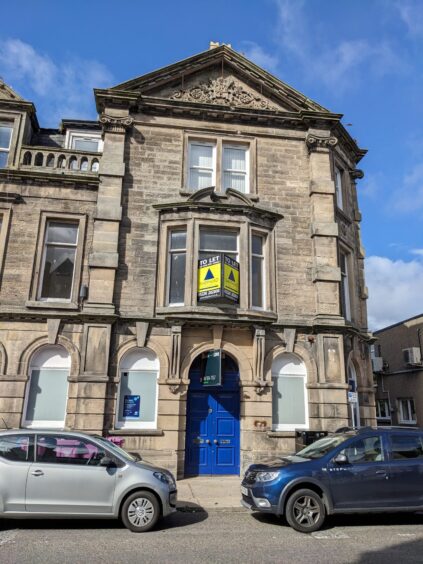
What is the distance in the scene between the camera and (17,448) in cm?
752

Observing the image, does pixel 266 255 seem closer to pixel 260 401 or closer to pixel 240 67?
pixel 260 401

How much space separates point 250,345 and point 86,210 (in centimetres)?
671

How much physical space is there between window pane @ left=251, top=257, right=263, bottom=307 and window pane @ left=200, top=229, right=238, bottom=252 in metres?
0.84

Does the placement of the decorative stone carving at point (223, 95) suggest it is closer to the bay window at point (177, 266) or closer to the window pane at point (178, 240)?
the window pane at point (178, 240)

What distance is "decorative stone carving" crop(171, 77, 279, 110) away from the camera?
1536 centimetres

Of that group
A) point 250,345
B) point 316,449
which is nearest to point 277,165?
point 250,345

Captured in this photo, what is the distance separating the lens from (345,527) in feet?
25.9

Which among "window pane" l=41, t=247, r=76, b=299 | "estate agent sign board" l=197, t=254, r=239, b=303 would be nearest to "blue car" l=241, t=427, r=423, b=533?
"estate agent sign board" l=197, t=254, r=239, b=303

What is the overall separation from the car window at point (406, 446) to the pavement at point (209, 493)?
3.40m

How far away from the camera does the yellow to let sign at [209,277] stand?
12602mm

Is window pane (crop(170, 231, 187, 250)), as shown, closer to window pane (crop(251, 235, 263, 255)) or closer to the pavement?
window pane (crop(251, 235, 263, 255))

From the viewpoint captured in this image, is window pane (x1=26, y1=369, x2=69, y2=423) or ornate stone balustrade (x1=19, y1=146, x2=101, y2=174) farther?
ornate stone balustrade (x1=19, y1=146, x2=101, y2=174)

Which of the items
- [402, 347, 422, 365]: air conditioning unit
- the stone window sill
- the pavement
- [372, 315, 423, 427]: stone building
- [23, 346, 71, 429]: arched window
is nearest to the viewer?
the pavement

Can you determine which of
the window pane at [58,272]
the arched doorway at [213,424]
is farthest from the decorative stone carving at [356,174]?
the window pane at [58,272]
